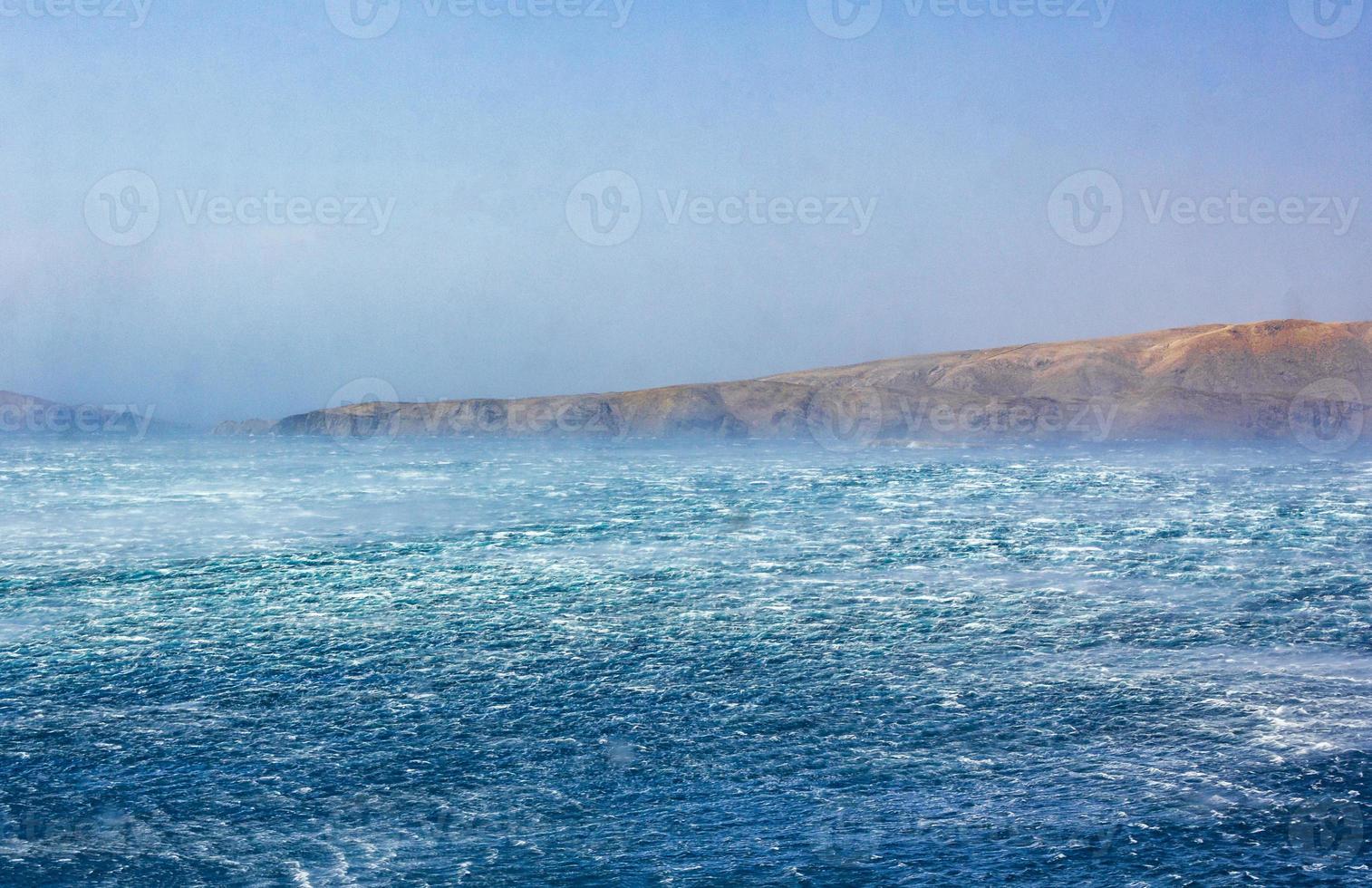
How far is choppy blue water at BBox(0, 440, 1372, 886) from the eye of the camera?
9945mm

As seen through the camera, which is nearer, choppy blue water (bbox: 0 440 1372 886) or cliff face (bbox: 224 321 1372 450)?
choppy blue water (bbox: 0 440 1372 886)

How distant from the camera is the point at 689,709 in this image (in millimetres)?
14594

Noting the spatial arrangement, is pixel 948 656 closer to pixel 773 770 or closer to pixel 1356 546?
pixel 773 770

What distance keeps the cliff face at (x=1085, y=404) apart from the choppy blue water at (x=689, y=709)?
350 ft

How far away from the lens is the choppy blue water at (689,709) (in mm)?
9945

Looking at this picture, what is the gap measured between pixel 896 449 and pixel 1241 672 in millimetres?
99878

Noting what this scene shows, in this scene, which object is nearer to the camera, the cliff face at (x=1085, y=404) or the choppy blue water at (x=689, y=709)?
the choppy blue water at (x=689, y=709)

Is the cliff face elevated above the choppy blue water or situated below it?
above

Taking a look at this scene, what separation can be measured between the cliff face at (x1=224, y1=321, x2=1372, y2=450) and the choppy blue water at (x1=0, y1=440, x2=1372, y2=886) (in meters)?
107

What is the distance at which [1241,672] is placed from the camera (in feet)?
53.6

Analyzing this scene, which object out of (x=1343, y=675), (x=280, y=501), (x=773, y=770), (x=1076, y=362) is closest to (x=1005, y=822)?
(x=773, y=770)

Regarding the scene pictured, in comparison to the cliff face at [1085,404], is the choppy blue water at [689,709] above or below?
below

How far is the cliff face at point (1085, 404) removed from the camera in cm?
14762

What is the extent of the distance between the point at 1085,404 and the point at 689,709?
544 ft
